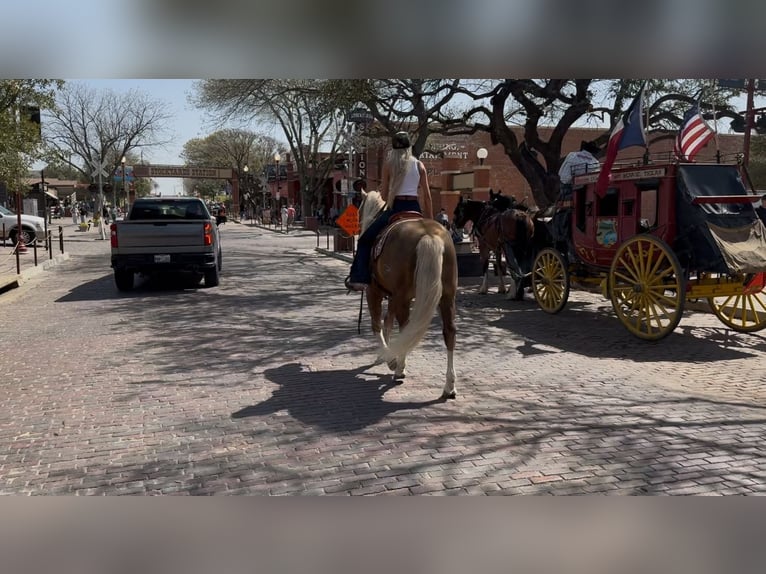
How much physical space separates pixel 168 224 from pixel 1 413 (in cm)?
816

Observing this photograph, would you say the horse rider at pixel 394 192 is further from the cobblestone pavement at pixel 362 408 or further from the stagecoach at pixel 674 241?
the stagecoach at pixel 674 241

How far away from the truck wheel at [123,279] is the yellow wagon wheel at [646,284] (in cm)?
975

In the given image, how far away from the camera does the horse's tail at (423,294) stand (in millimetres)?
5777

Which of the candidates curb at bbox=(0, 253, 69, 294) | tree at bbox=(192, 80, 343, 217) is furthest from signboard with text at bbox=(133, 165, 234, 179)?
curb at bbox=(0, 253, 69, 294)

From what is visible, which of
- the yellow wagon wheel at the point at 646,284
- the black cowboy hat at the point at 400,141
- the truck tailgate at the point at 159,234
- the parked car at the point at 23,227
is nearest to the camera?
the black cowboy hat at the point at 400,141

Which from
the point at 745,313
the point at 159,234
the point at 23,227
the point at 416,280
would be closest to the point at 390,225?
the point at 416,280

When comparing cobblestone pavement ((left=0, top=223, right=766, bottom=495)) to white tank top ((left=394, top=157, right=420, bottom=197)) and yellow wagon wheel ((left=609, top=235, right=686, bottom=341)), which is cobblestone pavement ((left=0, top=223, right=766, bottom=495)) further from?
white tank top ((left=394, top=157, right=420, bottom=197))

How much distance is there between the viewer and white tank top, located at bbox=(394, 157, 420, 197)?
6.93 m

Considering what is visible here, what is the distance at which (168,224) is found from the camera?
13492 mm

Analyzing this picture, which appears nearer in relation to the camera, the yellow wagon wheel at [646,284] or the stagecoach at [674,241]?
the stagecoach at [674,241]

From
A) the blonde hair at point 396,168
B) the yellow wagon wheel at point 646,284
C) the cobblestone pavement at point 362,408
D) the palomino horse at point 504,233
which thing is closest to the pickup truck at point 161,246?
the cobblestone pavement at point 362,408

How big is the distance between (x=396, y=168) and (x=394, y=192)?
0.26 m

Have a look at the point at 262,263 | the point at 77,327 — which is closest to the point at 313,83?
the point at 262,263

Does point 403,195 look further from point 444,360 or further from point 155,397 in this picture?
point 155,397
